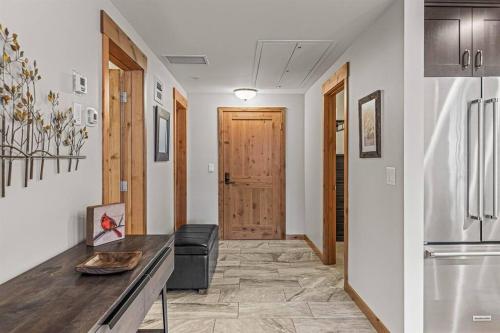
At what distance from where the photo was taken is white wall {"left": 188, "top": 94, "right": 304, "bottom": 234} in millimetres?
5766

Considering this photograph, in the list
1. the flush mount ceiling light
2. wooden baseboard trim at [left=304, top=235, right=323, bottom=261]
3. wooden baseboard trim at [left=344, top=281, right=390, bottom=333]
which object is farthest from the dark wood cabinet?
the flush mount ceiling light

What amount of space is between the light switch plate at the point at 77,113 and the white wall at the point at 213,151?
12.1 ft

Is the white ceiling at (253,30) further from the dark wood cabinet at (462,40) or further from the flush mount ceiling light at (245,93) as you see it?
the flush mount ceiling light at (245,93)

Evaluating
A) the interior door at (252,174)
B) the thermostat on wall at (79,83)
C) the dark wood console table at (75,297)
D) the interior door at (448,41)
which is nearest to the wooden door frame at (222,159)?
the interior door at (252,174)

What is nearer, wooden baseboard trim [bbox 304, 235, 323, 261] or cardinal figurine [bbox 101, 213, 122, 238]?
cardinal figurine [bbox 101, 213, 122, 238]

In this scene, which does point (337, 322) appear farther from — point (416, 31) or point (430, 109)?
point (416, 31)

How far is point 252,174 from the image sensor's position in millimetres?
5816

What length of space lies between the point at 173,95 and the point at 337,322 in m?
3.21

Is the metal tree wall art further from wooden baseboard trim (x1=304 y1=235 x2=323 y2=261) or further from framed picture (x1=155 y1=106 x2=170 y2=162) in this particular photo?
wooden baseboard trim (x1=304 y1=235 x2=323 y2=261)

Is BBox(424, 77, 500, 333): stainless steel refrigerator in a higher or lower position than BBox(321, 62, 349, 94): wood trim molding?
lower

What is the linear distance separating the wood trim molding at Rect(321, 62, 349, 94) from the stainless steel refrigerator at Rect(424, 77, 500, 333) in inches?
47.4

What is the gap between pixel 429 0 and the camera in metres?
2.37

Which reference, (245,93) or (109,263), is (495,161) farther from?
(245,93)

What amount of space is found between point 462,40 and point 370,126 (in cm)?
84
